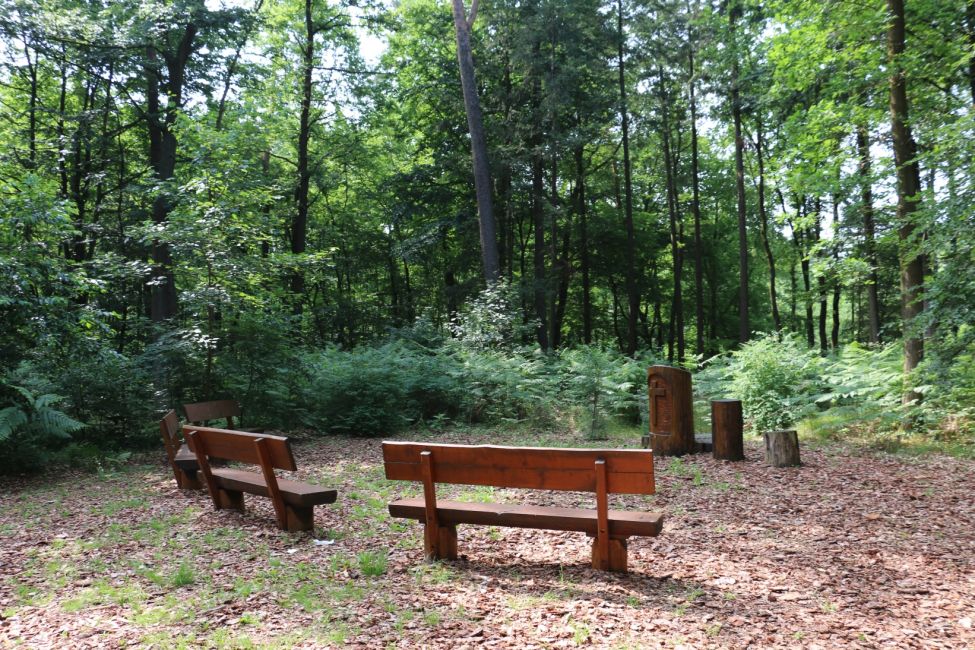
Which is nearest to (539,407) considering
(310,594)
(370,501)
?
(370,501)

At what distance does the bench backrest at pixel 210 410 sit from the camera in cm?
824

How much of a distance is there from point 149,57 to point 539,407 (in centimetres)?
1296

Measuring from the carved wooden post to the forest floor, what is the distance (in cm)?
131

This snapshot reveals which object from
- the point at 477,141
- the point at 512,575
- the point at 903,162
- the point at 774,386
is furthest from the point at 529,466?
the point at 477,141

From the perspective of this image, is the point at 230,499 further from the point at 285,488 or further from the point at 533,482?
the point at 533,482

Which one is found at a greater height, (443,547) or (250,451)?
(250,451)

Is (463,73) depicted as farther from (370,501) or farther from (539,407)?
(370,501)

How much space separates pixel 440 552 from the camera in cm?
454

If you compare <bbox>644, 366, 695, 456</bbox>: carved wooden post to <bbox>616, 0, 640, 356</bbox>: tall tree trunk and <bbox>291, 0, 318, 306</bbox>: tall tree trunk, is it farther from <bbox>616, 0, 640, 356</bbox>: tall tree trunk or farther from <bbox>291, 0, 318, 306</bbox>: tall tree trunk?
<bbox>291, 0, 318, 306</bbox>: tall tree trunk

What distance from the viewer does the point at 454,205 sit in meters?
22.1

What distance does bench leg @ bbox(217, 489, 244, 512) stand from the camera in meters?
6.10

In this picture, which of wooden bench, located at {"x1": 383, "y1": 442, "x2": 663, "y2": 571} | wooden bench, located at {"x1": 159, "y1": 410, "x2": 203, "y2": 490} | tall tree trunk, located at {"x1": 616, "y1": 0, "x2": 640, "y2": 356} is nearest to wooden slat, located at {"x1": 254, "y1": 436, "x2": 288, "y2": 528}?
wooden bench, located at {"x1": 383, "y1": 442, "x2": 663, "y2": 571}

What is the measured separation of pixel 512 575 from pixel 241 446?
2708 millimetres

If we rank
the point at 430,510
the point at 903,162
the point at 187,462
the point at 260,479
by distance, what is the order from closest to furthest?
the point at 430,510 → the point at 260,479 → the point at 187,462 → the point at 903,162
